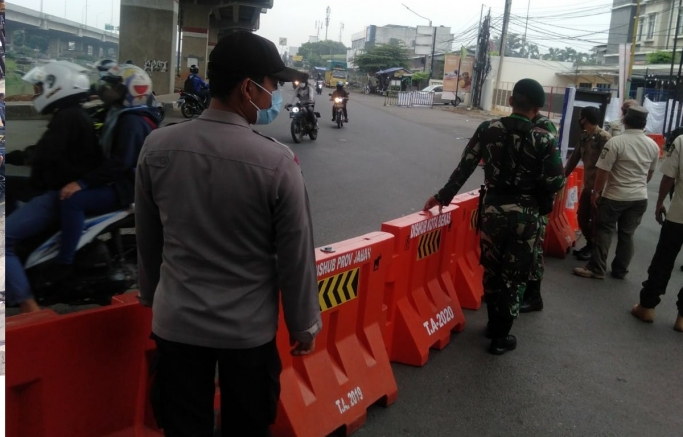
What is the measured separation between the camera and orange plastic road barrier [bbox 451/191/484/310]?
5.52 m

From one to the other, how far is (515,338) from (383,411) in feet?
5.17

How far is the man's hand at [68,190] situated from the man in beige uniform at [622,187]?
499 centimetres

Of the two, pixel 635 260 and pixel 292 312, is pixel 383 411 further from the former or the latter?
pixel 635 260

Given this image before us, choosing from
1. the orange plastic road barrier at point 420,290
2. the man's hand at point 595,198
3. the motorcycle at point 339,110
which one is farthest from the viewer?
the motorcycle at point 339,110

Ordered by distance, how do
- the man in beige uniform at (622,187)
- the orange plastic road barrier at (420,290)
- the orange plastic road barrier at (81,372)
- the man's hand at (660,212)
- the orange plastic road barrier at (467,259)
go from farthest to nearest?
the man in beige uniform at (622,187), the man's hand at (660,212), the orange plastic road barrier at (467,259), the orange plastic road barrier at (420,290), the orange plastic road barrier at (81,372)

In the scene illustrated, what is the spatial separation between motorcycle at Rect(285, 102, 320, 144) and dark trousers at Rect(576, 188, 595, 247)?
9942mm

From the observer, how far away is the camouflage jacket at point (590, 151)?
23.9ft

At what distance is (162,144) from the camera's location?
85.8 inches

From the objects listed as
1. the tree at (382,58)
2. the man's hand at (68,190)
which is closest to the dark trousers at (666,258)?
the man's hand at (68,190)

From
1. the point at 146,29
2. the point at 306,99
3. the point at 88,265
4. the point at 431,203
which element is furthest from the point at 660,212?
the point at 146,29

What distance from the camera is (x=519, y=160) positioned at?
4465mm

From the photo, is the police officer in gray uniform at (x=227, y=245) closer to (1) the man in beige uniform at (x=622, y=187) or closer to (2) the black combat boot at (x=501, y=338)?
(2) the black combat boot at (x=501, y=338)

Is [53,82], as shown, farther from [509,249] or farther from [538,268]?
[538,268]

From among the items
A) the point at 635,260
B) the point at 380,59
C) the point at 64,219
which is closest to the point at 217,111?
the point at 64,219
